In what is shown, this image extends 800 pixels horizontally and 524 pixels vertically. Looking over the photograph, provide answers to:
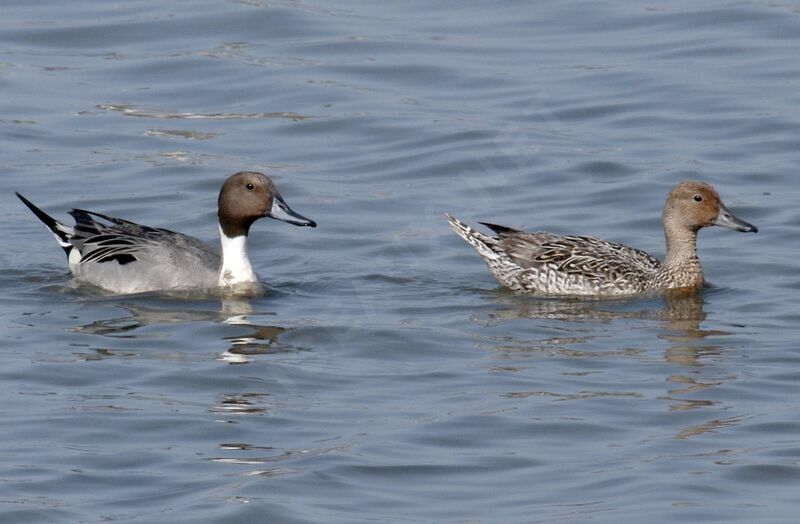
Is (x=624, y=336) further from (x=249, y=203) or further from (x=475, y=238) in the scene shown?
(x=249, y=203)

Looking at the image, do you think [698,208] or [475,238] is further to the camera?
[475,238]

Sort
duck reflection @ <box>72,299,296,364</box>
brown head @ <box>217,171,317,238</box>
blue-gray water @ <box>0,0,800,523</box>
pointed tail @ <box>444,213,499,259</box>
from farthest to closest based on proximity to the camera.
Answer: pointed tail @ <box>444,213,499,259</box> < brown head @ <box>217,171,317,238</box> < duck reflection @ <box>72,299,296,364</box> < blue-gray water @ <box>0,0,800,523</box>

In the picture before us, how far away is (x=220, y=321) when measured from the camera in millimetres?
11297

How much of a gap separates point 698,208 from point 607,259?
72 centimetres

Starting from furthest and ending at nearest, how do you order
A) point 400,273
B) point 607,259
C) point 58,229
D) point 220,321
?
point 58,229 → point 400,273 → point 607,259 → point 220,321

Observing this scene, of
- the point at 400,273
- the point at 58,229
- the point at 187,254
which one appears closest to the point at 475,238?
the point at 400,273

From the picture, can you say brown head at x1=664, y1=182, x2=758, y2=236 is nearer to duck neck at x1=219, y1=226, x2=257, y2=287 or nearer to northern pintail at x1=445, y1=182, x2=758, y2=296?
northern pintail at x1=445, y1=182, x2=758, y2=296

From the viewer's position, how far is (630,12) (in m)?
19.6

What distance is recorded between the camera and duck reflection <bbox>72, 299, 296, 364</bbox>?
33.8ft

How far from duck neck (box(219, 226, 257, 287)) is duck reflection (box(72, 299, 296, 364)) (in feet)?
0.69

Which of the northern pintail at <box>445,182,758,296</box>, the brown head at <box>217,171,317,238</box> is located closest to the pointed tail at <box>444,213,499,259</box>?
the northern pintail at <box>445,182,758,296</box>

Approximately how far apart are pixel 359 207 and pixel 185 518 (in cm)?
704

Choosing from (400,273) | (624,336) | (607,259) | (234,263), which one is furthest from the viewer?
(400,273)

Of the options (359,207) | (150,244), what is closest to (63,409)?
(150,244)
